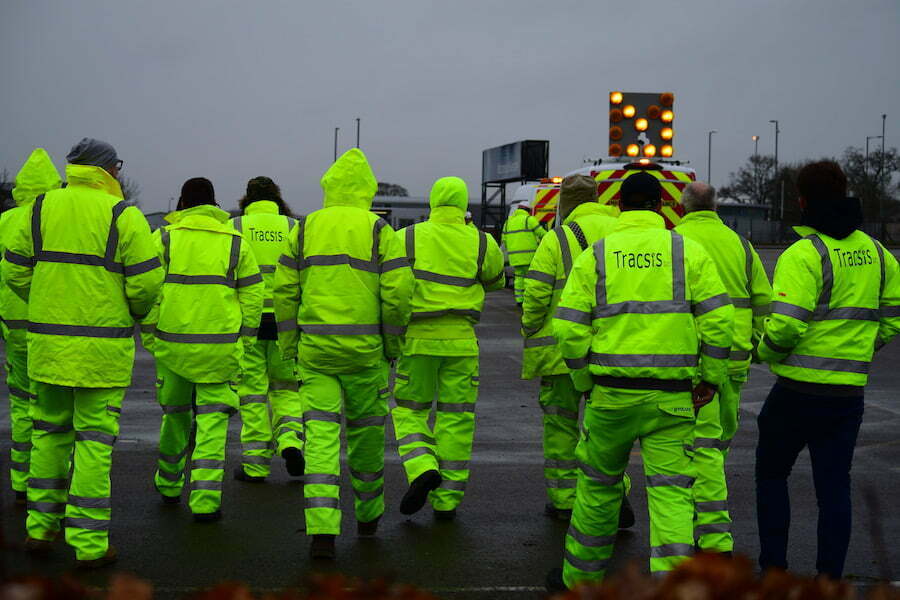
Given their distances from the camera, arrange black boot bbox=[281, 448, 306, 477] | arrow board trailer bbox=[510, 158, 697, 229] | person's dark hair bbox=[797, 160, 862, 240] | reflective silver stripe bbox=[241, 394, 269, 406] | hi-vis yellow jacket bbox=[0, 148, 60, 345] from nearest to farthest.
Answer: person's dark hair bbox=[797, 160, 862, 240] → hi-vis yellow jacket bbox=[0, 148, 60, 345] → black boot bbox=[281, 448, 306, 477] → reflective silver stripe bbox=[241, 394, 269, 406] → arrow board trailer bbox=[510, 158, 697, 229]

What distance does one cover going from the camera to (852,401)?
5254mm

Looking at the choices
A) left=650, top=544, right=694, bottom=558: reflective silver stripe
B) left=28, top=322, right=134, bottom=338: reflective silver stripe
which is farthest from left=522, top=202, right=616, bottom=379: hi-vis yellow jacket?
left=28, top=322, right=134, bottom=338: reflective silver stripe

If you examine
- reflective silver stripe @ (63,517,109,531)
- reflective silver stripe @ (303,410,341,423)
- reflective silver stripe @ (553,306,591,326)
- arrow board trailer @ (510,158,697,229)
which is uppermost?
arrow board trailer @ (510,158,697,229)

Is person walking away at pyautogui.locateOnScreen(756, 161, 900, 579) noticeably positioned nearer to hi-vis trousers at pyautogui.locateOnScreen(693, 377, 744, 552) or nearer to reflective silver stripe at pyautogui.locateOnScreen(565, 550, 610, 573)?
hi-vis trousers at pyautogui.locateOnScreen(693, 377, 744, 552)

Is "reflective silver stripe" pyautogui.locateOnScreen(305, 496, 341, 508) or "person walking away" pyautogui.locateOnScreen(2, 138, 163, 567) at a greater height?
"person walking away" pyautogui.locateOnScreen(2, 138, 163, 567)

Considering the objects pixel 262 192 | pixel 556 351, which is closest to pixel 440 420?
pixel 556 351

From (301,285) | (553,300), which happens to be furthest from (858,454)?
(301,285)

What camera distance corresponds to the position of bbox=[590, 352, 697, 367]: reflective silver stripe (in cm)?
471

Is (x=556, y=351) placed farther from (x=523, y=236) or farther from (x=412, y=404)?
(x=523, y=236)

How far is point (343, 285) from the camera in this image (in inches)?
241

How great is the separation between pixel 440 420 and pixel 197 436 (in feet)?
4.89

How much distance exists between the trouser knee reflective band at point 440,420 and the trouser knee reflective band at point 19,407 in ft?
7.57

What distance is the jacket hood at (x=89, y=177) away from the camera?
5.71 meters

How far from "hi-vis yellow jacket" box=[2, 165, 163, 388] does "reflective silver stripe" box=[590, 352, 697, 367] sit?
2451mm
